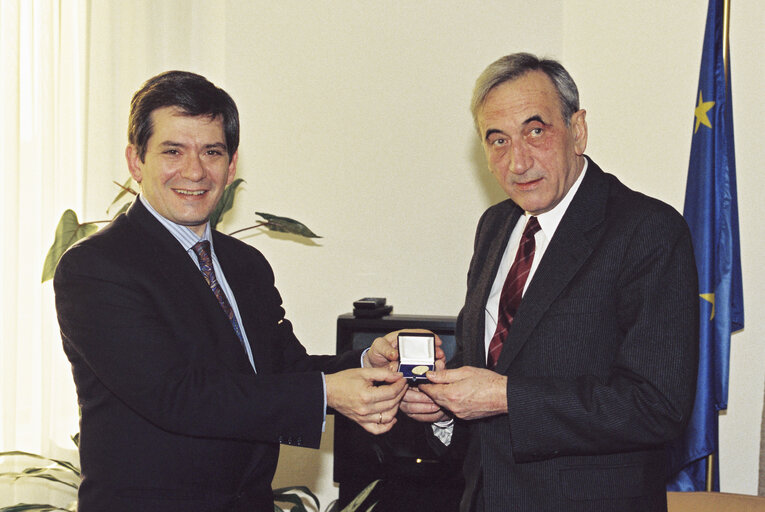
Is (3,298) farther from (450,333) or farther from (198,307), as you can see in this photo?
(450,333)

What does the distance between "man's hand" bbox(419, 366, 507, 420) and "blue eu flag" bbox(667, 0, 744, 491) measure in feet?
6.35

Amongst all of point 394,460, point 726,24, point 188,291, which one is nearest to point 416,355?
point 188,291

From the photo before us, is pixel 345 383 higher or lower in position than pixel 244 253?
lower

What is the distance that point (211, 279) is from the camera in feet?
6.70

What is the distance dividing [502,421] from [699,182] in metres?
2.06

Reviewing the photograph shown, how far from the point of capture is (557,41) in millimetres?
3945

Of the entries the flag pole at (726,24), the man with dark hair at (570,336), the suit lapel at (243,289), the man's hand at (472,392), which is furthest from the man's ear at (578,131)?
the flag pole at (726,24)

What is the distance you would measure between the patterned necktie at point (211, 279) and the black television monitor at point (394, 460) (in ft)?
5.08

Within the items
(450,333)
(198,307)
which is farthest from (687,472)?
(198,307)

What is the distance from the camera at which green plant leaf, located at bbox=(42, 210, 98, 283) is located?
296cm

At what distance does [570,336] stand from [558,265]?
18 cm

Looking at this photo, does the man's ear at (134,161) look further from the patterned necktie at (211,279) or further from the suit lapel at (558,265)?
the suit lapel at (558,265)

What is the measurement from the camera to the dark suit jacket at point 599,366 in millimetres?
1668

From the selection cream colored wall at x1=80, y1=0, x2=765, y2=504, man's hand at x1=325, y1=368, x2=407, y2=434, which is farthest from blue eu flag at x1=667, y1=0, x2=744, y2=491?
man's hand at x1=325, y1=368, x2=407, y2=434
